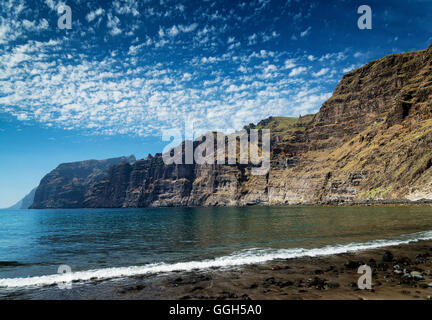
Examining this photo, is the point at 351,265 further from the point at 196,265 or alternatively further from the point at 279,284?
the point at 196,265

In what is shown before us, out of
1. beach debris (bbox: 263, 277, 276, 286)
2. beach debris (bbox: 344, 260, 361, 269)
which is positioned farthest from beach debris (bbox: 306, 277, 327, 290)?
beach debris (bbox: 344, 260, 361, 269)

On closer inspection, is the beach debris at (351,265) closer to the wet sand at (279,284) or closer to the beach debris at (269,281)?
the wet sand at (279,284)

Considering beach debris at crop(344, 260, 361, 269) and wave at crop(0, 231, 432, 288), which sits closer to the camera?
beach debris at crop(344, 260, 361, 269)

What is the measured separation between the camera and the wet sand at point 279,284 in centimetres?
1013

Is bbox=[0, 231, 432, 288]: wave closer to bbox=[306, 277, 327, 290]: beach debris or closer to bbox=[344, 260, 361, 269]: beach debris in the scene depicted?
bbox=[344, 260, 361, 269]: beach debris

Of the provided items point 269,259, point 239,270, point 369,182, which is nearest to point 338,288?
point 239,270

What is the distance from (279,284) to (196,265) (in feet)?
22.3

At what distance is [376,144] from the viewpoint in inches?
5851

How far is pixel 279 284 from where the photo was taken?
11578 mm

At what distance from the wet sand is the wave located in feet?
3.88

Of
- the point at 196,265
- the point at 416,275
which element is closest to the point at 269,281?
the point at 196,265

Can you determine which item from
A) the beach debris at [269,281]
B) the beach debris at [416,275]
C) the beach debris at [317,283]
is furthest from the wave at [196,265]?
the beach debris at [416,275]

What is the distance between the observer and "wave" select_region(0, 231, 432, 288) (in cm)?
1442

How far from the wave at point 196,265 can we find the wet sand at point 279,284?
1182mm
